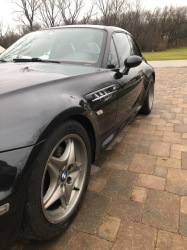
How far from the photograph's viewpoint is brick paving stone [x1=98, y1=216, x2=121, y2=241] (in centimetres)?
150

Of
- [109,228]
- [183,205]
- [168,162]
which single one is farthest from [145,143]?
[109,228]

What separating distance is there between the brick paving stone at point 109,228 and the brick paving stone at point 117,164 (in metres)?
0.79

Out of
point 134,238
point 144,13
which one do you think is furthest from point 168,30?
point 134,238

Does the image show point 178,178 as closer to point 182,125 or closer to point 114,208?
point 114,208

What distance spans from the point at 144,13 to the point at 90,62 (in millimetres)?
55532

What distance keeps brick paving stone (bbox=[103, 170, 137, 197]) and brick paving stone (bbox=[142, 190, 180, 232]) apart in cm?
21

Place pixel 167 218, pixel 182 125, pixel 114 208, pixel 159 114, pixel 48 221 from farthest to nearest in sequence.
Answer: pixel 159 114
pixel 182 125
pixel 114 208
pixel 167 218
pixel 48 221

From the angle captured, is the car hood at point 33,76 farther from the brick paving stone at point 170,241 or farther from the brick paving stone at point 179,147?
the brick paving stone at point 179,147

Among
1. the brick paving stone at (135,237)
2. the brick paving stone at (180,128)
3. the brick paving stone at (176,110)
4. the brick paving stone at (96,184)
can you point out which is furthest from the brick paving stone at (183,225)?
the brick paving stone at (176,110)

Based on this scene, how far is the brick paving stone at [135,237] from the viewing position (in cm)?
142

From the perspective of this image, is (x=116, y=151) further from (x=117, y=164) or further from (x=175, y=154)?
(x=175, y=154)

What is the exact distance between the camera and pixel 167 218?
165cm

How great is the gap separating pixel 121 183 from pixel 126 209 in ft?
1.21

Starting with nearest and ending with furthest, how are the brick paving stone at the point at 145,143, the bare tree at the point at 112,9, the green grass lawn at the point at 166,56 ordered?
the brick paving stone at the point at 145,143, the green grass lawn at the point at 166,56, the bare tree at the point at 112,9
